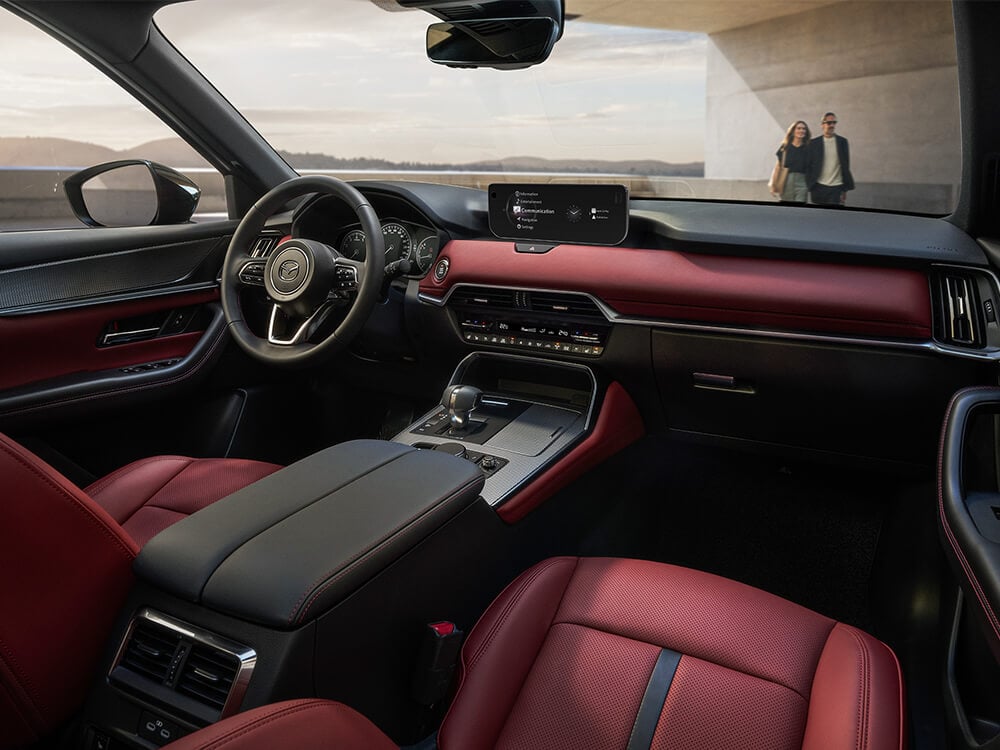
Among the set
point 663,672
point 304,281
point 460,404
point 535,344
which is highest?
point 304,281

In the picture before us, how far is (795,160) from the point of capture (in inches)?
92.8

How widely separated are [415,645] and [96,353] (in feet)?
5.33

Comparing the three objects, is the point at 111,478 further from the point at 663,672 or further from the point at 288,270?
the point at 663,672

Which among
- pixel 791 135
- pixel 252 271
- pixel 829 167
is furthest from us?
pixel 791 135

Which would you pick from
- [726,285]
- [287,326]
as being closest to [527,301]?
[726,285]

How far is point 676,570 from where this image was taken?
1.60 metres

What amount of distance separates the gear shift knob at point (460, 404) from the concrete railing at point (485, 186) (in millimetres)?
661

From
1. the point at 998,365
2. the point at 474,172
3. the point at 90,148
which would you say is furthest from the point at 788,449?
the point at 90,148

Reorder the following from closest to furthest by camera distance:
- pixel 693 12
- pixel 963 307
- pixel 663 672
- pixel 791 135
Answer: pixel 663 672 → pixel 963 307 → pixel 791 135 → pixel 693 12

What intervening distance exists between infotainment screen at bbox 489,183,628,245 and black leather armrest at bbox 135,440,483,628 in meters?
0.98

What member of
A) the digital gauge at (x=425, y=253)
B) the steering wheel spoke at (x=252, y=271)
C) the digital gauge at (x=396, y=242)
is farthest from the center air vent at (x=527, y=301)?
the steering wheel spoke at (x=252, y=271)

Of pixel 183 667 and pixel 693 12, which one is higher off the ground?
pixel 693 12

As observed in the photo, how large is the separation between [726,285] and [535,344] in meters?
0.63

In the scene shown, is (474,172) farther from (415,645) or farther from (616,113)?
(415,645)
